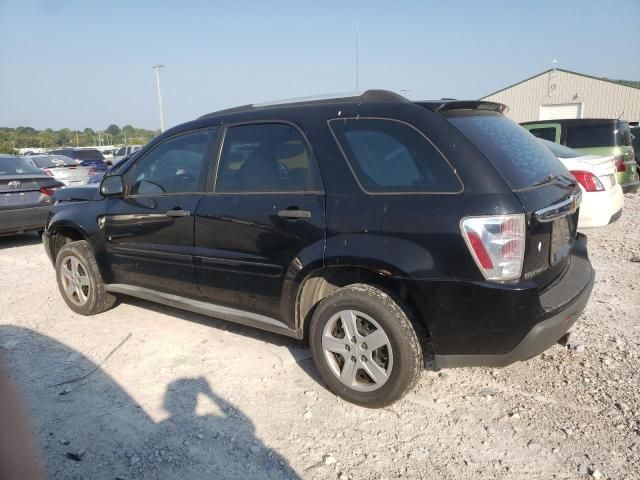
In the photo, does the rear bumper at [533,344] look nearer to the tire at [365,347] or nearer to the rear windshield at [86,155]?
the tire at [365,347]

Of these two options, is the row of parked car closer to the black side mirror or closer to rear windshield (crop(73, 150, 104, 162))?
the black side mirror

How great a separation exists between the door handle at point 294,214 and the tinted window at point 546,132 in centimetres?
785

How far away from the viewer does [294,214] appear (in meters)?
2.97

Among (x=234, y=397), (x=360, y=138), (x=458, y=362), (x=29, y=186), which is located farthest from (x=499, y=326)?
(x=29, y=186)

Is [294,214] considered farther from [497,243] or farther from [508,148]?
[508,148]

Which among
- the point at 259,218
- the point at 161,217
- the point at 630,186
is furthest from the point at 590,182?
the point at 161,217

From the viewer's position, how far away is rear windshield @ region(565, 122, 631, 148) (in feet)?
29.6

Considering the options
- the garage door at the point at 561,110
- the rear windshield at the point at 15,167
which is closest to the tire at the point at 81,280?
the rear windshield at the point at 15,167

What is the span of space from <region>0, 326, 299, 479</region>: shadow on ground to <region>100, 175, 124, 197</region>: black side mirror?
142cm

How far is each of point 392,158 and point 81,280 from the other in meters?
3.28

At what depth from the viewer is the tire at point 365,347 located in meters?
2.67

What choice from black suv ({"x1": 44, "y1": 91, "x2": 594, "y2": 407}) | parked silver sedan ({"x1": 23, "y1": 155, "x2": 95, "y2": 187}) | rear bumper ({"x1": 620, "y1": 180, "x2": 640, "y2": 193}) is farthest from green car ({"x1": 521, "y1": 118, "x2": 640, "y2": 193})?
parked silver sedan ({"x1": 23, "y1": 155, "x2": 95, "y2": 187})

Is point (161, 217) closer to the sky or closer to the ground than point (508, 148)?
closer to the ground

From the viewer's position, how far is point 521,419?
2740mm
